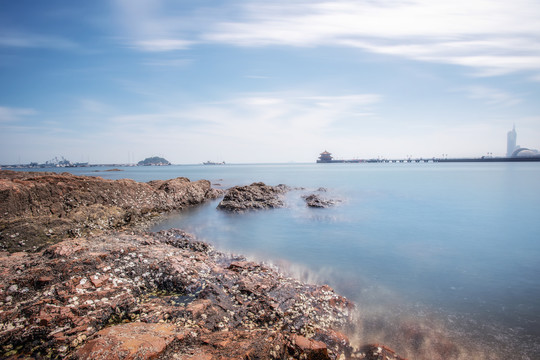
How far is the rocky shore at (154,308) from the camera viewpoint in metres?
4.17

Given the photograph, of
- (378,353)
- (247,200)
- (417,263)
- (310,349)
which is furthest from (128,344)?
(247,200)

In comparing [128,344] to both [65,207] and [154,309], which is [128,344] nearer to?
[154,309]

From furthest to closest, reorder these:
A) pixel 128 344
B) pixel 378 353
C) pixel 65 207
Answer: pixel 65 207 → pixel 378 353 → pixel 128 344

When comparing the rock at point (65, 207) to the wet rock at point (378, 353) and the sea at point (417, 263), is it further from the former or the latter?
the wet rock at point (378, 353)

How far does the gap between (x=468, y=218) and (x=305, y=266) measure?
16.7 meters

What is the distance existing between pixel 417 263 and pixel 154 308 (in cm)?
1015

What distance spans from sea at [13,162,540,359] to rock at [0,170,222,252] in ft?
8.71

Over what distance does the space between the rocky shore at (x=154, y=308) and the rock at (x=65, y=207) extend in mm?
159

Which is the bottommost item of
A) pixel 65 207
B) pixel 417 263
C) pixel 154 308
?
pixel 417 263

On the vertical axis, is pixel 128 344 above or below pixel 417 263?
above

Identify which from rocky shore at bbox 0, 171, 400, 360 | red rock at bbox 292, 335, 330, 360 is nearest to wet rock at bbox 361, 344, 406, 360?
rocky shore at bbox 0, 171, 400, 360

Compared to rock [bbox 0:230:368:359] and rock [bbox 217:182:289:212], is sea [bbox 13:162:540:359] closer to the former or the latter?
rock [bbox 0:230:368:359]

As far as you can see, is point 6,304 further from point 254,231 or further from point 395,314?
point 254,231

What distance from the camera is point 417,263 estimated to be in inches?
414
